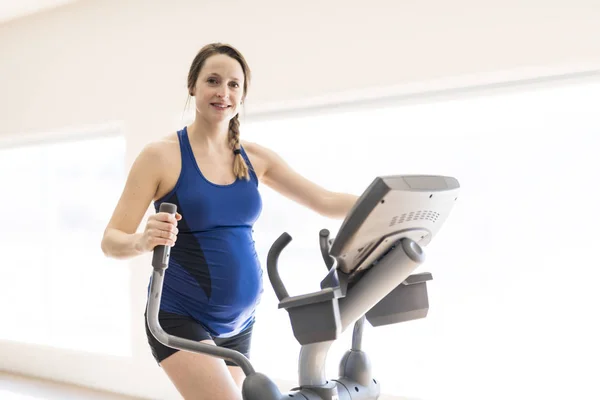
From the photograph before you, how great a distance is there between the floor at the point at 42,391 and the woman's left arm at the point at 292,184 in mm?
2751

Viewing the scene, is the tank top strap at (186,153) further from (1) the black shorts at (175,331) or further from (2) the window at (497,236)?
(2) the window at (497,236)

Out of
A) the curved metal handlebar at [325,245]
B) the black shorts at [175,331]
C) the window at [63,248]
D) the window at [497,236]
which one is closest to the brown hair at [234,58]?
the black shorts at [175,331]

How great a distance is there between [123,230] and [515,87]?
2.03 m

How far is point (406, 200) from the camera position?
1110mm

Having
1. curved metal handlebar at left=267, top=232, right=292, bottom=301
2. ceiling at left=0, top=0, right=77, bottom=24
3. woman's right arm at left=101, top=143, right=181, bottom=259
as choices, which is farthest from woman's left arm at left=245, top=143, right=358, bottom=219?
ceiling at left=0, top=0, right=77, bottom=24

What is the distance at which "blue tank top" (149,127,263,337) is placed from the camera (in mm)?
1675

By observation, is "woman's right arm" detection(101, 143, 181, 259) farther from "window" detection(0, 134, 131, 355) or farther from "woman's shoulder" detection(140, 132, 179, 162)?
Answer: "window" detection(0, 134, 131, 355)

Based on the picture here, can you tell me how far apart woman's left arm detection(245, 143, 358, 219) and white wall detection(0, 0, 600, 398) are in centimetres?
134

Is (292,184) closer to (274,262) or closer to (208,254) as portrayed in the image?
(208,254)

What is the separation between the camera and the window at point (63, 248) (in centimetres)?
454

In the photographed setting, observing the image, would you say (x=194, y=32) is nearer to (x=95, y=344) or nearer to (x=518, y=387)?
(x=95, y=344)

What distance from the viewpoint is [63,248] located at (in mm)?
4848

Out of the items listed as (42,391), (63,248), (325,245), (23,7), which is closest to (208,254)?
(325,245)

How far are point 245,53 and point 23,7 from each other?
6.52 ft
